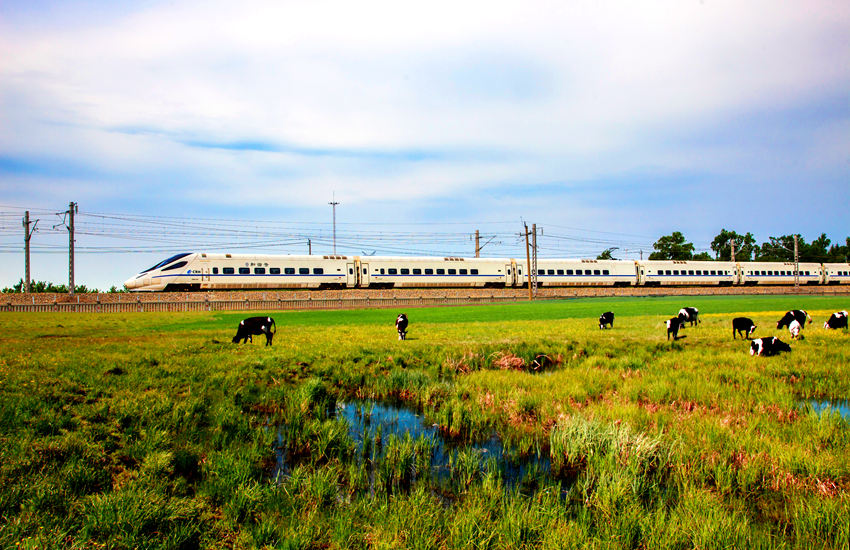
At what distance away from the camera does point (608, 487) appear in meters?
4.72

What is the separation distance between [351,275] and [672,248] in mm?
82582

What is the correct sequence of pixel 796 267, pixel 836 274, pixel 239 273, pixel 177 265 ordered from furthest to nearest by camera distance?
pixel 836 274 < pixel 796 267 < pixel 239 273 < pixel 177 265

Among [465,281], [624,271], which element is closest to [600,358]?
[465,281]

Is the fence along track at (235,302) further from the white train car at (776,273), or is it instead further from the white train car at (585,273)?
the white train car at (776,273)

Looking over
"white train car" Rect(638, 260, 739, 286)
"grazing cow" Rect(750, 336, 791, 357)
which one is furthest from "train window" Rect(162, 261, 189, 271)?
"white train car" Rect(638, 260, 739, 286)

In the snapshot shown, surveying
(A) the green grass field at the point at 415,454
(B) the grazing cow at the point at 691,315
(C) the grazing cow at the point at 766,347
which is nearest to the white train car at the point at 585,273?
(B) the grazing cow at the point at 691,315

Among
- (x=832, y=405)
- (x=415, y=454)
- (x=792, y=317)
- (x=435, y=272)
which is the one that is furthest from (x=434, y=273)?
(x=415, y=454)

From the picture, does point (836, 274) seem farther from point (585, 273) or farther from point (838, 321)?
point (838, 321)

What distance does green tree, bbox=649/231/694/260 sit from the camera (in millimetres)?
99812

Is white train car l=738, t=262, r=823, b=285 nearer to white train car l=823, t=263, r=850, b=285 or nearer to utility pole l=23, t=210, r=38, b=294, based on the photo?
white train car l=823, t=263, r=850, b=285

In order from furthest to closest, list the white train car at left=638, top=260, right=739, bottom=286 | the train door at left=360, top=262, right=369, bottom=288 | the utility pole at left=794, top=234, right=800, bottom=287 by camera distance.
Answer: the utility pole at left=794, top=234, right=800, bottom=287 < the white train car at left=638, top=260, right=739, bottom=286 < the train door at left=360, top=262, right=369, bottom=288

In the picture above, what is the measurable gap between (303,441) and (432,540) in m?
3.24

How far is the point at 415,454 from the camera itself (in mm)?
5820

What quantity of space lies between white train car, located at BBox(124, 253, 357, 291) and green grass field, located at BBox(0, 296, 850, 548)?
27.1 metres
